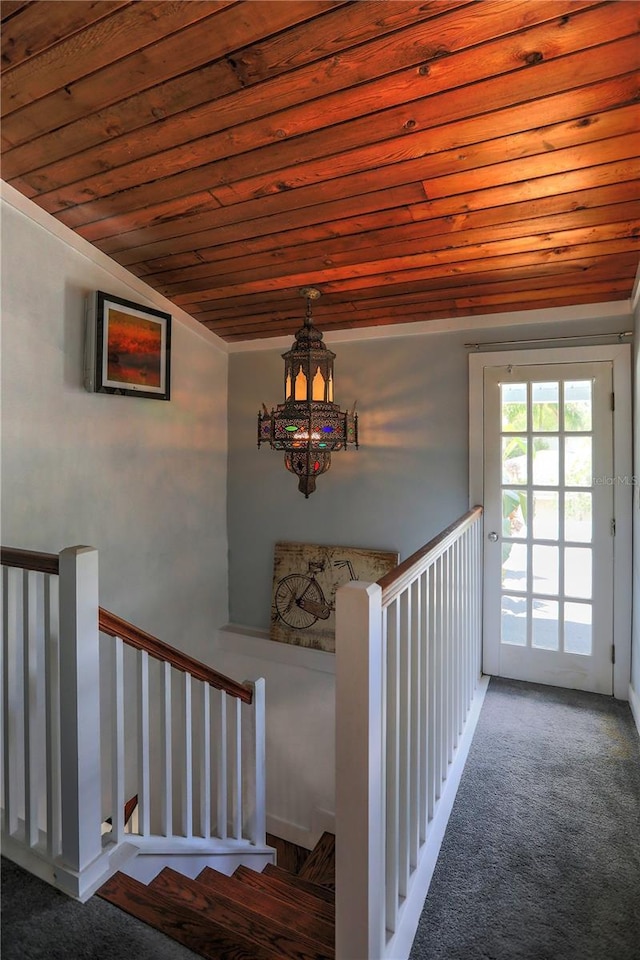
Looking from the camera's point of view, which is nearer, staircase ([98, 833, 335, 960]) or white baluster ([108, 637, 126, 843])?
staircase ([98, 833, 335, 960])

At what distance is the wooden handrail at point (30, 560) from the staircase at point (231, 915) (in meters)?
0.98

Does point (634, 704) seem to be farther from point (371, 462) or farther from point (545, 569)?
point (371, 462)

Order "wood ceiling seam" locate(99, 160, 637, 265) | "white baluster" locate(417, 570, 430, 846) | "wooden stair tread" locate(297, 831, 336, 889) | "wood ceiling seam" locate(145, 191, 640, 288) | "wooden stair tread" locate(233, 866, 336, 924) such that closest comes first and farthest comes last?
"wooden stair tread" locate(233, 866, 336, 924), "white baluster" locate(417, 570, 430, 846), "wood ceiling seam" locate(99, 160, 637, 265), "wood ceiling seam" locate(145, 191, 640, 288), "wooden stair tread" locate(297, 831, 336, 889)

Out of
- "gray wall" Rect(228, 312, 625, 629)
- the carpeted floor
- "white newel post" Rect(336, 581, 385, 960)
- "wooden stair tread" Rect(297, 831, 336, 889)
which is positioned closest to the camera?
"white newel post" Rect(336, 581, 385, 960)

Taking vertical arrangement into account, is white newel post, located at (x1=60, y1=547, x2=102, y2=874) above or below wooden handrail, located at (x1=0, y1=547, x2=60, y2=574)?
below

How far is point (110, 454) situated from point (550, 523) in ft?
8.88

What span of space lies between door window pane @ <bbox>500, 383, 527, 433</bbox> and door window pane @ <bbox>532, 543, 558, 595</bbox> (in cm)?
74

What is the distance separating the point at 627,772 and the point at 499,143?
263 centimetres

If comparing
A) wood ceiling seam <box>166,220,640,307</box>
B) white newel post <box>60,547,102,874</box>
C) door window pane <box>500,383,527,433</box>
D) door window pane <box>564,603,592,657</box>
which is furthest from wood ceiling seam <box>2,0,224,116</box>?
door window pane <box>564,603,592,657</box>

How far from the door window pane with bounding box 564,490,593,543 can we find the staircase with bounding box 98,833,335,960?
2277mm

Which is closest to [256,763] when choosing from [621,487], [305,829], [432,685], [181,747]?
[181,747]

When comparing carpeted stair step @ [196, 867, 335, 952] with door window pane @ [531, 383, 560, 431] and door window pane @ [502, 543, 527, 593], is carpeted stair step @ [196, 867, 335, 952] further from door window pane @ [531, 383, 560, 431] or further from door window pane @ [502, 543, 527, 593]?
door window pane @ [531, 383, 560, 431]

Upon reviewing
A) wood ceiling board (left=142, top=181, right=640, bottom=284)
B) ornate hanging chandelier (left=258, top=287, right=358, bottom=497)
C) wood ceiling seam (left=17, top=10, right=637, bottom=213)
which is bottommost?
ornate hanging chandelier (left=258, top=287, right=358, bottom=497)

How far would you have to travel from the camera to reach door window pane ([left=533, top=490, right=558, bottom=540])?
3.03 meters
